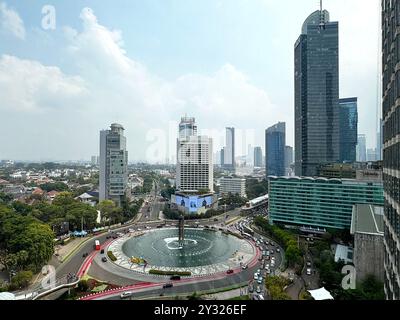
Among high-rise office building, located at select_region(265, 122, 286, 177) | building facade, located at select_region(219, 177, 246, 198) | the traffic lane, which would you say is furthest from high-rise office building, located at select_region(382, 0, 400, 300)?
high-rise office building, located at select_region(265, 122, 286, 177)

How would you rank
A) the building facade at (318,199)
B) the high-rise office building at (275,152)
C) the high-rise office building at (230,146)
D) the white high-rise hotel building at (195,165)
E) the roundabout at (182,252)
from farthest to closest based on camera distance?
the high-rise office building at (275,152), the white high-rise hotel building at (195,165), the building facade at (318,199), the roundabout at (182,252), the high-rise office building at (230,146)

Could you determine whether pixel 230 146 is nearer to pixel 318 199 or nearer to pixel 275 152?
pixel 318 199

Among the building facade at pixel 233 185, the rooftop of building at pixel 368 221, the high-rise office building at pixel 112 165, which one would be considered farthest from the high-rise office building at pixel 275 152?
the rooftop of building at pixel 368 221

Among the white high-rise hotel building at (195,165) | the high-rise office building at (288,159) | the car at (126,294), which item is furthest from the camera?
the high-rise office building at (288,159)

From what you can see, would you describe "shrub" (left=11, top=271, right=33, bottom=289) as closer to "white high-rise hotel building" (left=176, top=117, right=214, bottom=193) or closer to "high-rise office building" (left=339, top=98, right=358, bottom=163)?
"white high-rise hotel building" (left=176, top=117, right=214, bottom=193)

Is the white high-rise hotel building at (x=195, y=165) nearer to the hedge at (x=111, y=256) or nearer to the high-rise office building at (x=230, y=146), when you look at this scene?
the high-rise office building at (x=230, y=146)


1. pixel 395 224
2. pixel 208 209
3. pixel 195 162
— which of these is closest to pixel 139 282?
pixel 395 224
